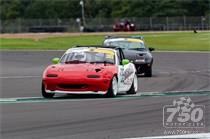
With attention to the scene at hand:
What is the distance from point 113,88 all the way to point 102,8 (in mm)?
113567

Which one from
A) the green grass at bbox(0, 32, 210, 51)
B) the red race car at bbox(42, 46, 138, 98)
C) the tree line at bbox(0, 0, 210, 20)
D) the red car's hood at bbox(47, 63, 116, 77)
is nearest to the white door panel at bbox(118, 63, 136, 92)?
the red race car at bbox(42, 46, 138, 98)

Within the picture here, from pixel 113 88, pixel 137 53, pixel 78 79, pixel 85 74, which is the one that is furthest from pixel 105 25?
pixel 78 79

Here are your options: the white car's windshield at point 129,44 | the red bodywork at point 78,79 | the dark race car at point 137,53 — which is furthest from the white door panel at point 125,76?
the white car's windshield at point 129,44

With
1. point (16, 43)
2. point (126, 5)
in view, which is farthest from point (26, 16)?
point (16, 43)

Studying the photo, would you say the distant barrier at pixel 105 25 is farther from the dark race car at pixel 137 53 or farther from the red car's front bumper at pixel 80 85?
the red car's front bumper at pixel 80 85

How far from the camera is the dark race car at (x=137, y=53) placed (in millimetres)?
26422

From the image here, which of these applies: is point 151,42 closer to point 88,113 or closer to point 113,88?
point 113,88

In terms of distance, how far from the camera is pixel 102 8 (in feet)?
426

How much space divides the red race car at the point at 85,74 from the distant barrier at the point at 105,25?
73.9 metres

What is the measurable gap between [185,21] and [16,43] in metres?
41.2

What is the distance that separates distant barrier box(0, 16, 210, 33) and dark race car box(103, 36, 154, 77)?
210ft

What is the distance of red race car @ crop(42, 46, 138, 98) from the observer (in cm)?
1644

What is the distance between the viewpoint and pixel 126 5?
12294cm

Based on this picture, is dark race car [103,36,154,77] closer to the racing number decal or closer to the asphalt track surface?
the asphalt track surface
